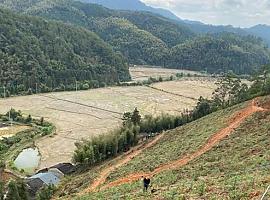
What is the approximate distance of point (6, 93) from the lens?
118m

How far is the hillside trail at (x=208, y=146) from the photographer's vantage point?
36906 mm

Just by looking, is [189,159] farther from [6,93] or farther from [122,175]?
[6,93]

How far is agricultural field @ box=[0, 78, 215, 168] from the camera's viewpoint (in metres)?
72.1

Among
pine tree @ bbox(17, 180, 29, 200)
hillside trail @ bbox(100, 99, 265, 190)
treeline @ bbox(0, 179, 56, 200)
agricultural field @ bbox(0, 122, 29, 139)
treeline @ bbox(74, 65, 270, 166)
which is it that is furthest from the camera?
agricultural field @ bbox(0, 122, 29, 139)

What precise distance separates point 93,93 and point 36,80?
18425mm

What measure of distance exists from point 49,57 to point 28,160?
96.4 meters

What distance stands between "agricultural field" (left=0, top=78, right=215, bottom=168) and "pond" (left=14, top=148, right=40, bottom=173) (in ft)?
3.12

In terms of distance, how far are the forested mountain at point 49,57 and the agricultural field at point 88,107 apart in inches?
568

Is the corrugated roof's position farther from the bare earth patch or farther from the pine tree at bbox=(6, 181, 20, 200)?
the bare earth patch

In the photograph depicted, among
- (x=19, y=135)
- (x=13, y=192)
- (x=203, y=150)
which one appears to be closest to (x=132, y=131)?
(x=203, y=150)

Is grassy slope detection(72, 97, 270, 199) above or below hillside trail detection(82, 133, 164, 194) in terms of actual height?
above

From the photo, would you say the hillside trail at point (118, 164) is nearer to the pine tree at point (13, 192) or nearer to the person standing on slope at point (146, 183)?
the pine tree at point (13, 192)

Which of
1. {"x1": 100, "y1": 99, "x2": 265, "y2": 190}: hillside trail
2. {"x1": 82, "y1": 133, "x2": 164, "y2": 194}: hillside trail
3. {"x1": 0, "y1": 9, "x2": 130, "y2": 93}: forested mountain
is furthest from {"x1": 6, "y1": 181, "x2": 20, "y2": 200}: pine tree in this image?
{"x1": 0, "y1": 9, "x2": 130, "y2": 93}: forested mountain

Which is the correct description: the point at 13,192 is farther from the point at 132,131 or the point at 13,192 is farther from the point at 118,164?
the point at 132,131
